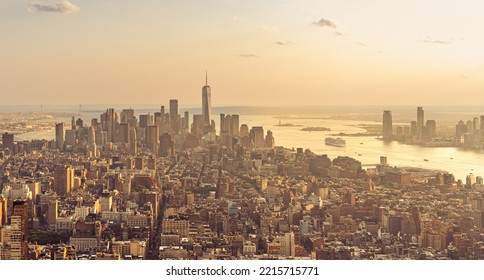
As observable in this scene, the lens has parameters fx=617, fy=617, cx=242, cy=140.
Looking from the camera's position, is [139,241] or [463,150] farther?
[463,150]

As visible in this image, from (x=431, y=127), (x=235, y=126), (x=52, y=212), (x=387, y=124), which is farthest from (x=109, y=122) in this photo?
(x=431, y=127)

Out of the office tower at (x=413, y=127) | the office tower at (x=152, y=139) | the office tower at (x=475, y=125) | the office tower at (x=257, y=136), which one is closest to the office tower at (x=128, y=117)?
the office tower at (x=152, y=139)

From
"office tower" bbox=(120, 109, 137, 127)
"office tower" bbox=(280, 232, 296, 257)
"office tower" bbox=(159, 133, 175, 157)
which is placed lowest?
"office tower" bbox=(280, 232, 296, 257)

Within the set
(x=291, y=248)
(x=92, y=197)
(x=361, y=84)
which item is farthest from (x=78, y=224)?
(x=361, y=84)

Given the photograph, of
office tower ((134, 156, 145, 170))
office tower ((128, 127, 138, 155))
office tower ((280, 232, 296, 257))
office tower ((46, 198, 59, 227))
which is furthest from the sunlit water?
office tower ((280, 232, 296, 257))

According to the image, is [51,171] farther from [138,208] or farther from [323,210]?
[323,210]

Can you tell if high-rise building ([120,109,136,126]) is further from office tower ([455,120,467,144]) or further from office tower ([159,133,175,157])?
office tower ([455,120,467,144])
